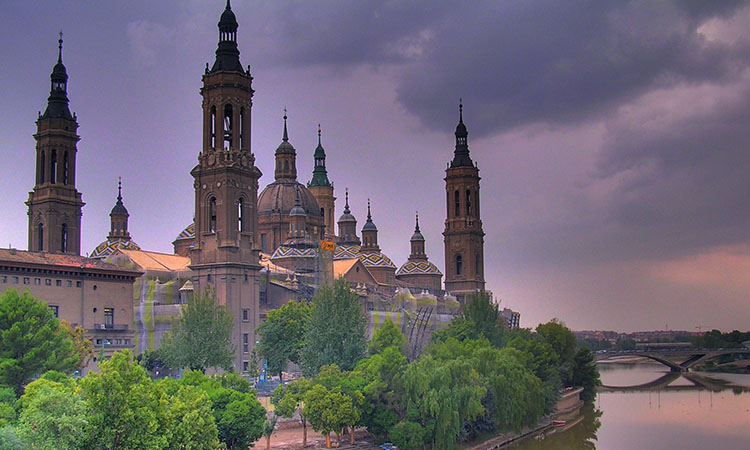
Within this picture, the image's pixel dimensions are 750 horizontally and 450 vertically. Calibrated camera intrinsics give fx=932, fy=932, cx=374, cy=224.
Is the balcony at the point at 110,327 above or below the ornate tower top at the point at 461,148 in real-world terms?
below

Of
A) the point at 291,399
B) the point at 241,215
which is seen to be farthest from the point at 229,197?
the point at 291,399

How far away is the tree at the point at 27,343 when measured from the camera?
1804 inches

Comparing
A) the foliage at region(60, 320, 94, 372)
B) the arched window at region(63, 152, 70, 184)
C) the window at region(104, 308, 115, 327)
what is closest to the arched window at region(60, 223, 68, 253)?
the arched window at region(63, 152, 70, 184)

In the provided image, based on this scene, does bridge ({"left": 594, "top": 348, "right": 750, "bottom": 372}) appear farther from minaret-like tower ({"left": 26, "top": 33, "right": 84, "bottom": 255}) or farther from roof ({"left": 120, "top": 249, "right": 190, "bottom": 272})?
minaret-like tower ({"left": 26, "top": 33, "right": 84, "bottom": 255})

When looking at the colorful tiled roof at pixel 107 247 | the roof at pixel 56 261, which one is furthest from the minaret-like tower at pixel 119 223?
the roof at pixel 56 261

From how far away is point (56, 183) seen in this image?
8069 centimetres

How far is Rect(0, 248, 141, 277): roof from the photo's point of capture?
59.5 m

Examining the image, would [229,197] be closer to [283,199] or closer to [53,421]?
[283,199]

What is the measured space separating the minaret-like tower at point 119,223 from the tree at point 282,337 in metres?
44.5

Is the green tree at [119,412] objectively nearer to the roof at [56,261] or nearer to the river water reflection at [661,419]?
the roof at [56,261]

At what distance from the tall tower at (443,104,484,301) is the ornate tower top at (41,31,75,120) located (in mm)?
50797

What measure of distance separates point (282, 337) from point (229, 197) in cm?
1257

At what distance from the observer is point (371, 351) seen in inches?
2436

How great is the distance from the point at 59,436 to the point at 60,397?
140cm
